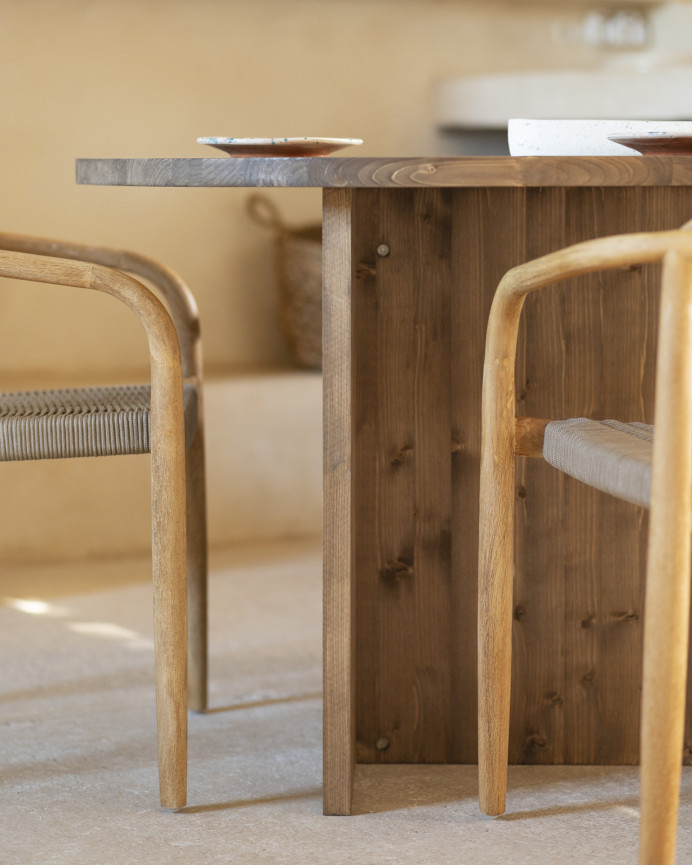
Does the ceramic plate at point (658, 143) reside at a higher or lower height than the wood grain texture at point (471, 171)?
higher

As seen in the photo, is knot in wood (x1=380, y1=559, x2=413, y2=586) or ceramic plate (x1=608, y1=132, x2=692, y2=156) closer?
ceramic plate (x1=608, y1=132, x2=692, y2=156)

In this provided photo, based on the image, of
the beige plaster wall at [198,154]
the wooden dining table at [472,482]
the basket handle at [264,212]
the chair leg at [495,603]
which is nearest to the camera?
the chair leg at [495,603]

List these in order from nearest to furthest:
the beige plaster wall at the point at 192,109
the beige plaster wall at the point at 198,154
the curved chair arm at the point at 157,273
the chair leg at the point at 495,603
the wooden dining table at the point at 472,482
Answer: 1. the chair leg at the point at 495,603
2. the wooden dining table at the point at 472,482
3. the curved chair arm at the point at 157,273
4. the beige plaster wall at the point at 198,154
5. the beige plaster wall at the point at 192,109

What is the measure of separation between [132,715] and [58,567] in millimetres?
930

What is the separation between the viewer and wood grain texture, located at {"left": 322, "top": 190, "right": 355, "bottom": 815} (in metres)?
1.26

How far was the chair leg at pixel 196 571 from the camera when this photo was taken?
66.0 inches

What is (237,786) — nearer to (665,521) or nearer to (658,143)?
(665,521)

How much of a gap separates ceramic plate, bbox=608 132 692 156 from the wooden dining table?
Result: 0.39ft

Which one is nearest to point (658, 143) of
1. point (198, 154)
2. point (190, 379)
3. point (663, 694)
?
point (663, 694)

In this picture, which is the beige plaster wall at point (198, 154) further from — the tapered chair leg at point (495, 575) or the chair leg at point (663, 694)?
the chair leg at point (663, 694)

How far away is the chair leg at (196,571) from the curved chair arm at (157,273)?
115 millimetres

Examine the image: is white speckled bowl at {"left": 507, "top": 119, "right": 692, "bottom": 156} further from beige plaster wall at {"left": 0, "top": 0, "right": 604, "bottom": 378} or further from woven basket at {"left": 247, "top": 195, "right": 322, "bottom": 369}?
beige plaster wall at {"left": 0, "top": 0, "right": 604, "bottom": 378}

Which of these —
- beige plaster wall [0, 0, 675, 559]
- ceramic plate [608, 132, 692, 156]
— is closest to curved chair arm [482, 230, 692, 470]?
ceramic plate [608, 132, 692, 156]

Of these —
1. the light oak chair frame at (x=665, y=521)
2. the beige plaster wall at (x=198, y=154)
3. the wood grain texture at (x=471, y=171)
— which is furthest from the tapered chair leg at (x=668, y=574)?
the beige plaster wall at (x=198, y=154)
